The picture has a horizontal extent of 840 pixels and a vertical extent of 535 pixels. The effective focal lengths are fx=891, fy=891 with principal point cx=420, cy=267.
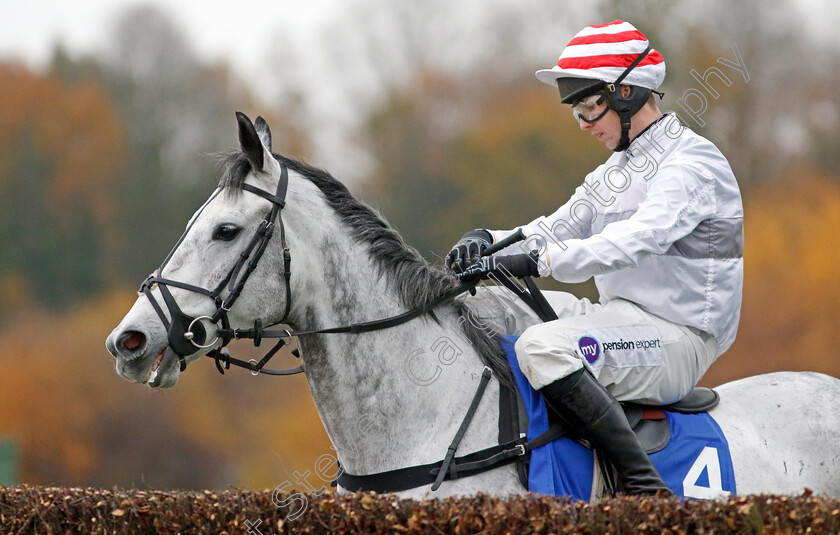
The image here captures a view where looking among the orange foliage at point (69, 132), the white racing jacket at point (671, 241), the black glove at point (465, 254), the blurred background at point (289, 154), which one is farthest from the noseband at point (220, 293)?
the orange foliage at point (69, 132)

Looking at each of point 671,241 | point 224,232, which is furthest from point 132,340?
point 671,241

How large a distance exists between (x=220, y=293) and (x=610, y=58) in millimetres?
1853

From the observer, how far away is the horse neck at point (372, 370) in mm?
3375

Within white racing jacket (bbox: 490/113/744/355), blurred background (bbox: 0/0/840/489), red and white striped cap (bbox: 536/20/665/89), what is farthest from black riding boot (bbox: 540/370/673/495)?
blurred background (bbox: 0/0/840/489)

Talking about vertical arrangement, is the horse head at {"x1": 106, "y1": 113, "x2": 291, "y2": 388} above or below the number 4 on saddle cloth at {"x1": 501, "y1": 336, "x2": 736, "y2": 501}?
above

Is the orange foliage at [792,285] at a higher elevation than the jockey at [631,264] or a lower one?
higher

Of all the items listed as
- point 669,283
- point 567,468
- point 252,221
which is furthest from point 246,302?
point 669,283

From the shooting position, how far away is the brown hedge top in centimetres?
288

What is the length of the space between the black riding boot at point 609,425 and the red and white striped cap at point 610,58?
1.27 meters

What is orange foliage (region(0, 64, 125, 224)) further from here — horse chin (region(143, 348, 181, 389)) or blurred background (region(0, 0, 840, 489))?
horse chin (region(143, 348, 181, 389))

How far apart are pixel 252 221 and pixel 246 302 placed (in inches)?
12.2

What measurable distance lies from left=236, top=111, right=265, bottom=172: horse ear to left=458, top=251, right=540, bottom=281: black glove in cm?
93

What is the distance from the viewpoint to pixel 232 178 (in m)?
3.38

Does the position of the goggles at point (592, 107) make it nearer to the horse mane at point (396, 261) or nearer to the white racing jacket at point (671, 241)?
the white racing jacket at point (671, 241)
